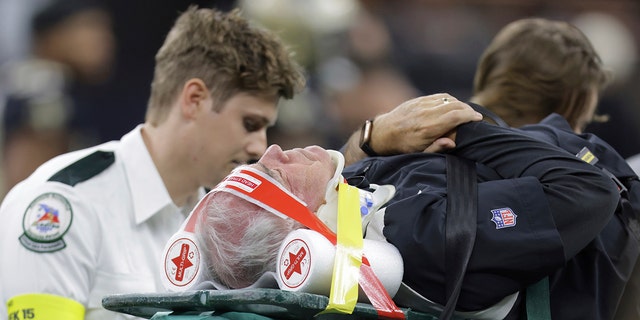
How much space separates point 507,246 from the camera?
2.30m

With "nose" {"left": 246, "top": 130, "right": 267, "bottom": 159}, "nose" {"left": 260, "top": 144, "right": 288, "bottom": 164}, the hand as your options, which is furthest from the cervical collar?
"nose" {"left": 246, "top": 130, "right": 267, "bottom": 159}

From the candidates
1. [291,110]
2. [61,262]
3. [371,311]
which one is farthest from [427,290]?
[291,110]

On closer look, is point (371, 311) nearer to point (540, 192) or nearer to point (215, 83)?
point (540, 192)

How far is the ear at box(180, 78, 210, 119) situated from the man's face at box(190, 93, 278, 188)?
0.12 feet

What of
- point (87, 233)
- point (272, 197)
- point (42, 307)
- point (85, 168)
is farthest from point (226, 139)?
point (272, 197)

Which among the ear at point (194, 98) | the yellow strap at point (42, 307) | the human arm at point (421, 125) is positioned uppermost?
the ear at point (194, 98)

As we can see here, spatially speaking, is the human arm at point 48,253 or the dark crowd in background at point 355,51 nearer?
the human arm at point 48,253

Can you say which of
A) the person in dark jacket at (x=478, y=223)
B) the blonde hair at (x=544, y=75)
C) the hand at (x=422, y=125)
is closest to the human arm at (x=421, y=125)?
the hand at (x=422, y=125)

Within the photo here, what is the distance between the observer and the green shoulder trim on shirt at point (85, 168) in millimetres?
3408

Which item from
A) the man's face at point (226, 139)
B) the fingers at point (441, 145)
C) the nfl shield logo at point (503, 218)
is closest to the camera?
the nfl shield logo at point (503, 218)

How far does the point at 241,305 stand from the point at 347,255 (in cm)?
23

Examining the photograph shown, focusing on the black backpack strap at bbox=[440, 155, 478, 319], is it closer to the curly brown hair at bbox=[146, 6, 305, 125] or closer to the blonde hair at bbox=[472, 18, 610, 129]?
the blonde hair at bbox=[472, 18, 610, 129]

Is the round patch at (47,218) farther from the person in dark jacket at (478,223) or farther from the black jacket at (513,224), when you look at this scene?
the black jacket at (513,224)

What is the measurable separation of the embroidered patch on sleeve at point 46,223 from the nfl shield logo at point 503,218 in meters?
1.48
